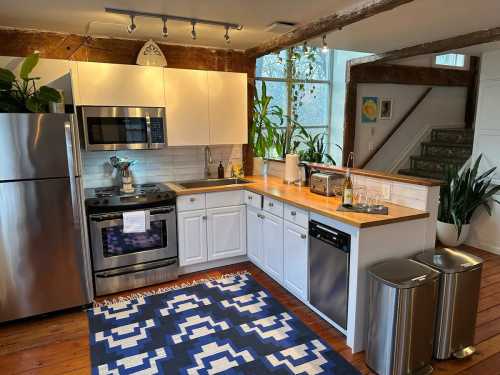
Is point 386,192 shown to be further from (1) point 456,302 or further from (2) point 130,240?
(2) point 130,240

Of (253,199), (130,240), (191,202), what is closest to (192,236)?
(191,202)

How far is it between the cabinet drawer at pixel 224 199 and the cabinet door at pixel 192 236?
5.2 inches

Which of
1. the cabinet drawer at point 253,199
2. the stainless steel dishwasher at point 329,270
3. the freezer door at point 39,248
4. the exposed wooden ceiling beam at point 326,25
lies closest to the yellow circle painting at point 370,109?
the exposed wooden ceiling beam at point 326,25

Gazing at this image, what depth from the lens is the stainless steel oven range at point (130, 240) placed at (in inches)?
120

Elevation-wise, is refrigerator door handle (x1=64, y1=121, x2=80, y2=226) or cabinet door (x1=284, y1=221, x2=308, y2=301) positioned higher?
refrigerator door handle (x1=64, y1=121, x2=80, y2=226)

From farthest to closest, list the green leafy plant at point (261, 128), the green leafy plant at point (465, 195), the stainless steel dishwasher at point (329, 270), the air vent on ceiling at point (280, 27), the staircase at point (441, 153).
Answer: the staircase at point (441, 153) → the green leafy plant at point (261, 128) → the green leafy plant at point (465, 195) → the air vent on ceiling at point (280, 27) → the stainless steel dishwasher at point (329, 270)

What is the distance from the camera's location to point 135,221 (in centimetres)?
315

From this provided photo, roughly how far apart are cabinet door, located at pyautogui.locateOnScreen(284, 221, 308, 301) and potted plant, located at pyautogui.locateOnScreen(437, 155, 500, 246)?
7.02ft

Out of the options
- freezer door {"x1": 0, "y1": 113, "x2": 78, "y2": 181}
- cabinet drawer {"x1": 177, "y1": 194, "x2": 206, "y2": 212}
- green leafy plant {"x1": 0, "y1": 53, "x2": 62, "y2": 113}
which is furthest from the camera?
cabinet drawer {"x1": 177, "y1": 194, "x2": 206, "y2": 212}

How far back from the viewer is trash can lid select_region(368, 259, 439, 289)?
1980mm

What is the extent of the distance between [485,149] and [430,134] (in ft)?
6.70

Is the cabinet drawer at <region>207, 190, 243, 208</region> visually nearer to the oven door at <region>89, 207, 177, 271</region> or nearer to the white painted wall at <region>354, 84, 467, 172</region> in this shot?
Answer: the oven door at <region>89, 207, 177, 271</region>

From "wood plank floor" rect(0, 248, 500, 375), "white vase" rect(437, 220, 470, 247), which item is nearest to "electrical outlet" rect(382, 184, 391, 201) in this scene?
"wood plank floor" rect(0, 248, 500, 375)

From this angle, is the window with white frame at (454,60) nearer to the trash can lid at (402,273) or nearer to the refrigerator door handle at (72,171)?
the trash can lid at (402,273)
